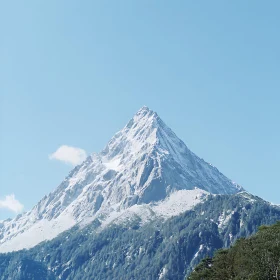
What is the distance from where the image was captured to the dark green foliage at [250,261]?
12431 cm

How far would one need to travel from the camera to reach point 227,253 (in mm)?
164875

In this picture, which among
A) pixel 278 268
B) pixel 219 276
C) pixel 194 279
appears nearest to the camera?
pixel 278 268

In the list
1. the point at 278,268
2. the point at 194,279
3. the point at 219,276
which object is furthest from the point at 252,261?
the point at 194,279

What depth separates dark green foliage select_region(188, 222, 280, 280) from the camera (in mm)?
124312

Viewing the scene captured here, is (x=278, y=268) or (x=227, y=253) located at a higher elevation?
(x=227, y=253)

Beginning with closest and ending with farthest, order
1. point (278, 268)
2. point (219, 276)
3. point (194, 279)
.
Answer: point (278, 268)
point (219, 276)
point (194, 279)

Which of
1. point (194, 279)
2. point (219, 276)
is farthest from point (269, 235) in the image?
point (194, 279)

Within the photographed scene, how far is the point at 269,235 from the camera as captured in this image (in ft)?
490

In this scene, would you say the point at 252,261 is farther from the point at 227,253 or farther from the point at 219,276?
the point at 227,253

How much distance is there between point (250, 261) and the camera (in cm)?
12912

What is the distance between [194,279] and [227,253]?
49.5 feet

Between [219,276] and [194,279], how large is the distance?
14.5m

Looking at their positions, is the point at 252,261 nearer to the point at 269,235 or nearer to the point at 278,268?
the point at 278,268

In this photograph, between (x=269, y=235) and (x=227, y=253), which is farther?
(x=227, y=253)
